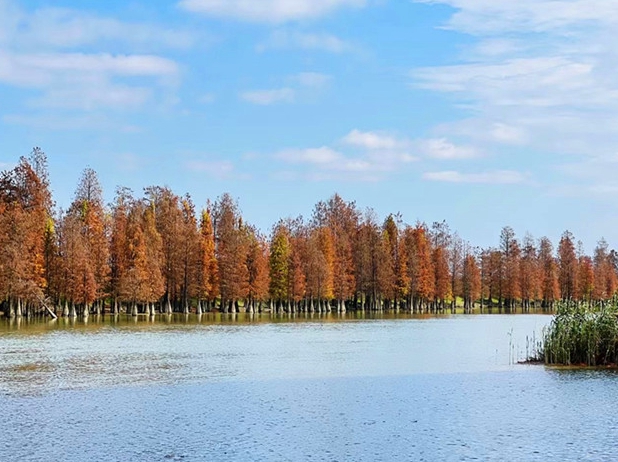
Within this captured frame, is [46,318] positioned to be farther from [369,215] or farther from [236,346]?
[369,215]

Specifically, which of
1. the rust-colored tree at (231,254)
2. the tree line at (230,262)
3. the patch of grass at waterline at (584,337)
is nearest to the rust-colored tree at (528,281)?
the tree line at (230,262)

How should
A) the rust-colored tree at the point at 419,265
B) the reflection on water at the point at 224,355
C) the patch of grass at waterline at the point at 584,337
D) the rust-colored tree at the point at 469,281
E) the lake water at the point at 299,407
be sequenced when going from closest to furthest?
the lake water at the point at 299,407 < the reflection on water at the point at 224,355 < the patch of grass at waterline at the point at 584,337 < the rust-colored tree at the point at 419,265 < the rust-colored tree at the point at 469,281

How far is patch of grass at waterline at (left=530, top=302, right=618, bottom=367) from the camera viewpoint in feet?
109

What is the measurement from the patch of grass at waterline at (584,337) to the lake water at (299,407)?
1.54 metres

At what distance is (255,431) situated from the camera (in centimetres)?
2023

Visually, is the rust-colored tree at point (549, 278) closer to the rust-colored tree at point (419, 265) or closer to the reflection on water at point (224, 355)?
the rust-colored tree at point (419, 265)

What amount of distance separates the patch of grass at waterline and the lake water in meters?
1.54

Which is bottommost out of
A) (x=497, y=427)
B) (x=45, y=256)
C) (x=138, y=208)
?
(x=497, y=427)

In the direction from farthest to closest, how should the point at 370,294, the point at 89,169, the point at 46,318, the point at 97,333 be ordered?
the point at 370,294 → the point at 89,169 → the point at 46,318 → the point at 97,333

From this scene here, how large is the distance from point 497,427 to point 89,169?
81.7 m

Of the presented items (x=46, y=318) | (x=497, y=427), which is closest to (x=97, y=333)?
(x=46, y=318)

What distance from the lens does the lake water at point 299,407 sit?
1817 centimetres

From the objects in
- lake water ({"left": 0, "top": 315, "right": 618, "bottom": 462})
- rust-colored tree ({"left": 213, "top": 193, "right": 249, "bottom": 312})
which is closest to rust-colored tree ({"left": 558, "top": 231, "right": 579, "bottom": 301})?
rust-colored tree ({"left": 213, "top": 193, "right": 249, "bottom": 312})

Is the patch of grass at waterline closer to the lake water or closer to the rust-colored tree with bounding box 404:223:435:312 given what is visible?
the lake water
